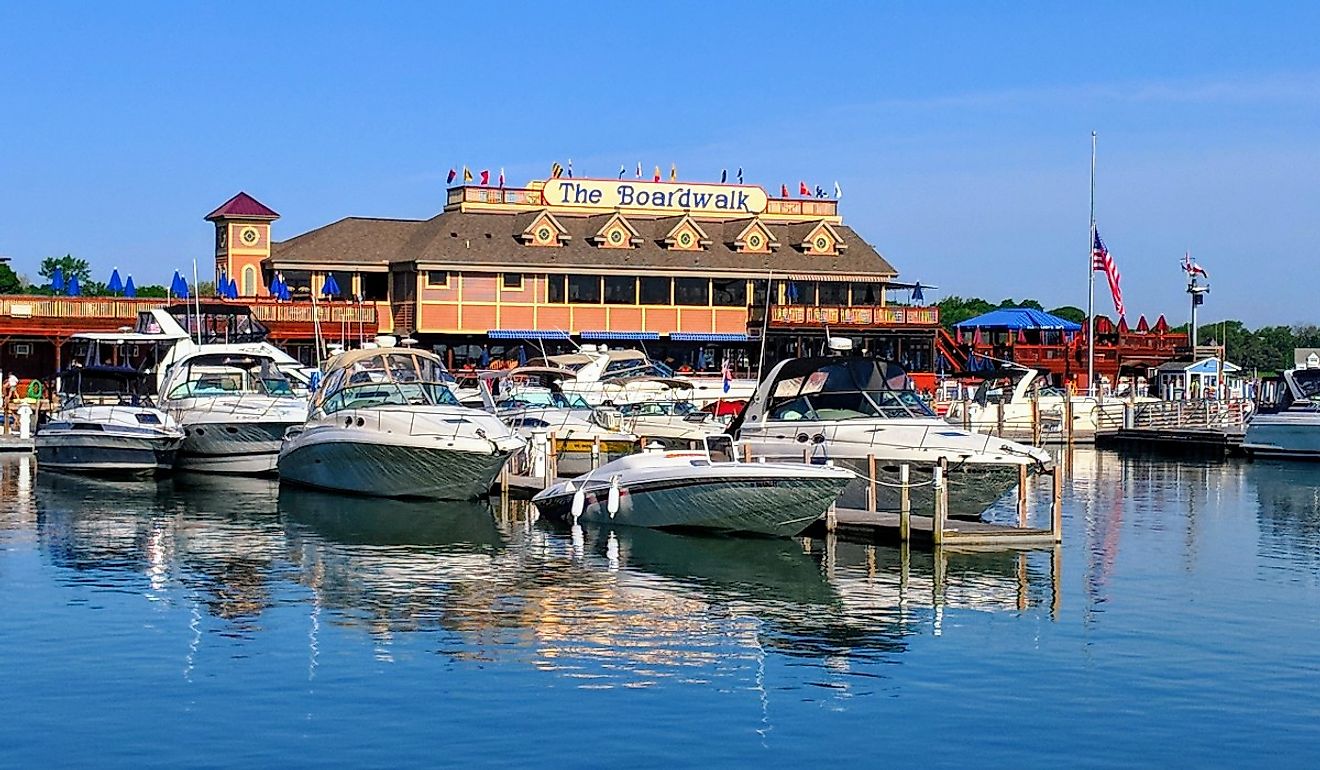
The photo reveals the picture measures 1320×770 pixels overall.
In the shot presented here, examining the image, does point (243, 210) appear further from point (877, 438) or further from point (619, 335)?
point (877, 438)

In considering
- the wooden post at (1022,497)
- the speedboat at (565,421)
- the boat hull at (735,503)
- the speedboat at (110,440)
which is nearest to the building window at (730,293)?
the speedboat at (565,421)

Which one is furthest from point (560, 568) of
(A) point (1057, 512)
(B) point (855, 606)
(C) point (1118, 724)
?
(C) point (1118, 724)

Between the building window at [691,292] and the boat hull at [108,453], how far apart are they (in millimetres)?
35101

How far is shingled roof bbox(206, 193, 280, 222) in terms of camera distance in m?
77.9

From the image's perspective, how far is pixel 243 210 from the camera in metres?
78.2

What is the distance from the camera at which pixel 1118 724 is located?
63.2ft

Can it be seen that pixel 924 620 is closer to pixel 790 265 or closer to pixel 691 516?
pixel 691 516

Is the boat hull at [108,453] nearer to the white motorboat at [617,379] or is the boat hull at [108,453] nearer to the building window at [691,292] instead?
the white motorboat at [617,379]

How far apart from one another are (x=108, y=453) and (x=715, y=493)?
18.7 m

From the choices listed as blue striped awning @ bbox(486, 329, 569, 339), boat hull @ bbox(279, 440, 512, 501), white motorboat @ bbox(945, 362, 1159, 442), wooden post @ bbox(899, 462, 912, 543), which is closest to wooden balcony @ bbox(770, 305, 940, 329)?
white motorboat @ bbox(945, 362, 1159, 442)

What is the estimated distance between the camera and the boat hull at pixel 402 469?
38.1 metres

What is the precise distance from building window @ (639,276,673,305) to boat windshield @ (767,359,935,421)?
4035cm

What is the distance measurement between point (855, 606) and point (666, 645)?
162 inches

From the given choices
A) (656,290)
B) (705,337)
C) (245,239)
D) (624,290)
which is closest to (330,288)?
(245,239)
